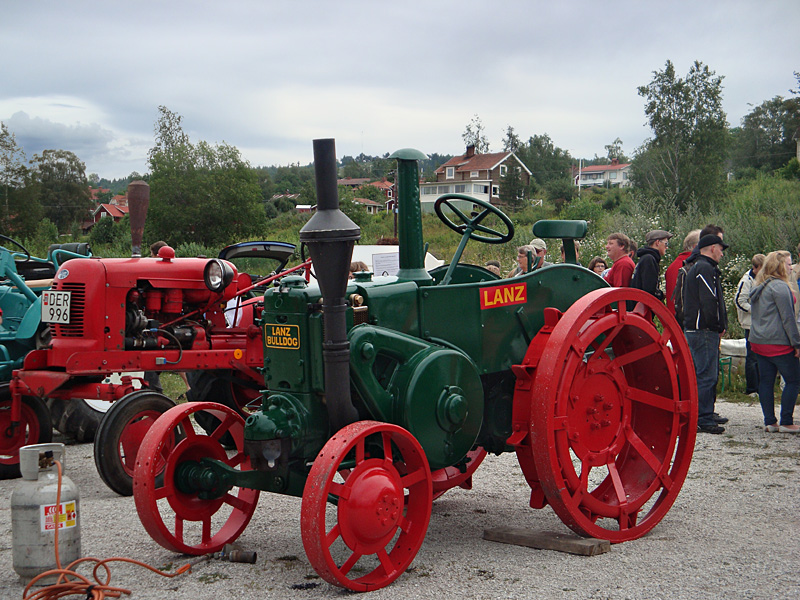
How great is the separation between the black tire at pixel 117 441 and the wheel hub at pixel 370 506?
275 cm

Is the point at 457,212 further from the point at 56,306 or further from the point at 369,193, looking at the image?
the point at 369,193

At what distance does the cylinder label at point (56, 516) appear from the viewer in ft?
11.3

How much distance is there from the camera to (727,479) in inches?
210

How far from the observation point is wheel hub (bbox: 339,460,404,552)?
10.0 feet

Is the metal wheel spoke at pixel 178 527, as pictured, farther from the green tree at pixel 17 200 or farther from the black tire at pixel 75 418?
the green tree at pixel 17 200

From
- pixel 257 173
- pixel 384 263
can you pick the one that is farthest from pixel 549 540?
pixel 257 173

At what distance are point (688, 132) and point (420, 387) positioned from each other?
41.0 meters

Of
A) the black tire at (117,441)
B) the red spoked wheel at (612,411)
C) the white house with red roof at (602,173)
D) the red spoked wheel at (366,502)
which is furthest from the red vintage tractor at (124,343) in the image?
the white house with red roof at (602,173)

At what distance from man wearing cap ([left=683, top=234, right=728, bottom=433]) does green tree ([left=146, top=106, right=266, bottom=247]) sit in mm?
42154

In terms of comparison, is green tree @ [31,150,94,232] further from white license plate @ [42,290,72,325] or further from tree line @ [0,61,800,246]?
white license plate @ [42,290,72,325]

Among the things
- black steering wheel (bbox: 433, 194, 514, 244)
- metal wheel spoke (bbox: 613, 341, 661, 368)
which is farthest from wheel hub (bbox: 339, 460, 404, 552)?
black steering wheel (bbox: 433, 194, 514, 244)

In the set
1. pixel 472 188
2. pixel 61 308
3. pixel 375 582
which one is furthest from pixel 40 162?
pixel 375 582

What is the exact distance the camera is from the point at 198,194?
47031mm

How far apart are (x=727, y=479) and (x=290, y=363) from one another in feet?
11.7
